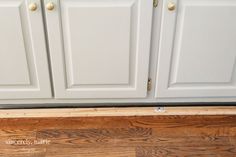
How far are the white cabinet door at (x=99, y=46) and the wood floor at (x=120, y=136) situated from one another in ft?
0.56

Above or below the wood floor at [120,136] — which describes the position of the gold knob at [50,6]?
above

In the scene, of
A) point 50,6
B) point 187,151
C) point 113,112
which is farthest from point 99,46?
point 187,151

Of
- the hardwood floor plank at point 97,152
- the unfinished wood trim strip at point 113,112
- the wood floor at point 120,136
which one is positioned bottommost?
the hardwood floor plank at point 97,152

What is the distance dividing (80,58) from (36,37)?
0.24m

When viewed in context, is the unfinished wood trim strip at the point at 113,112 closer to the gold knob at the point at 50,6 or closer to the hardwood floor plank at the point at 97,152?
the hardwood floor plank at the point at 97,152

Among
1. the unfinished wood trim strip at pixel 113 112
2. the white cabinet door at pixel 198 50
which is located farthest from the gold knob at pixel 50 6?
the unfinished wood trim strip at pixel 113 112

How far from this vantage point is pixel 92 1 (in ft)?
4.54

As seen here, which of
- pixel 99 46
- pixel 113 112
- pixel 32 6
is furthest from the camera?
pixel 113 112

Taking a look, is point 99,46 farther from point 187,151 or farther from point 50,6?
point 187,151

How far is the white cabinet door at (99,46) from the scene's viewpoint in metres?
1.40

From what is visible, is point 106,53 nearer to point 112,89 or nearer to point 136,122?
point 112,89

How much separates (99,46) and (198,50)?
504 mm

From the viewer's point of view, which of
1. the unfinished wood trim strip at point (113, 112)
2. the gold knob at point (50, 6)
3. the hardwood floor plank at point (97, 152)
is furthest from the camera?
the unfinished wood trim strip at point (113, 112)

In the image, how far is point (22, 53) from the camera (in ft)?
5.00
